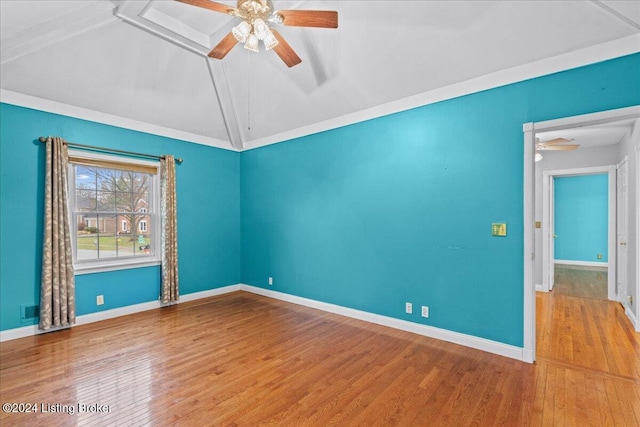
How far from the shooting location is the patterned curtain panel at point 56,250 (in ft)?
11.8

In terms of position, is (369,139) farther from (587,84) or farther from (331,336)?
(331,336)

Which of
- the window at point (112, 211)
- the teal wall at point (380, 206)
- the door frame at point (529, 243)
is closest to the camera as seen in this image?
the door frame at point (529, 243)

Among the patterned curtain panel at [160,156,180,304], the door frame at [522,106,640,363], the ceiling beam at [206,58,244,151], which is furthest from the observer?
the patterned curtain panel at [160,156,180,304]

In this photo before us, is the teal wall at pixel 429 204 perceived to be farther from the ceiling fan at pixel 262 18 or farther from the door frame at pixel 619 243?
the door frame at pixel 619 243

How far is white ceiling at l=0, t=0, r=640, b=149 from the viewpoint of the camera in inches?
105

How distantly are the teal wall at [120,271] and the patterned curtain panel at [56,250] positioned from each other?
164 mm

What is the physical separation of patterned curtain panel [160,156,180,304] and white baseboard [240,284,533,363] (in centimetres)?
169

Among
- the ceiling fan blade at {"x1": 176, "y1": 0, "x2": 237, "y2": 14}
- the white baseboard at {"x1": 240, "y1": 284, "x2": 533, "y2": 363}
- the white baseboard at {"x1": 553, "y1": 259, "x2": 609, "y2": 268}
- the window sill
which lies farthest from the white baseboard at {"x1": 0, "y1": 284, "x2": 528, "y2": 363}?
the white baseboard at {"x1": 553, "y1": 259, "x2": 609, "y2": 268}

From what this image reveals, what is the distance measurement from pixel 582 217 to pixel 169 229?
10126mm

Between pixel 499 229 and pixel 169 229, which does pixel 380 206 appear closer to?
pixel 499 229

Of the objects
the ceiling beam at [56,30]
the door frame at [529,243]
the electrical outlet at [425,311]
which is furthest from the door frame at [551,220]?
the ceiling beam at [56,30]

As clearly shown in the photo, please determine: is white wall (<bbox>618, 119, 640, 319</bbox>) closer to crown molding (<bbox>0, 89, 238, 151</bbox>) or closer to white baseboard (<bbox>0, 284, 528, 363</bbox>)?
white baseboard (<bbox>0, 284, 528, 363</bbox>)

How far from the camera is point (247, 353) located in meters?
3.13

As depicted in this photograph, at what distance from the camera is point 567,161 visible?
5.95m
